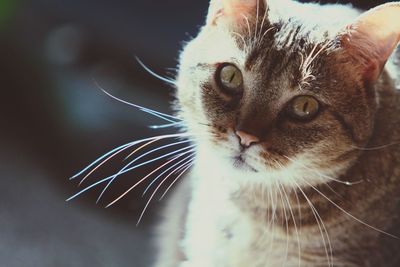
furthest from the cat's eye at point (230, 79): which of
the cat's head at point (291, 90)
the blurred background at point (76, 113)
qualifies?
the blurred background at point (76, 113)

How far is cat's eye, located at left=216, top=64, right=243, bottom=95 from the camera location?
114cm

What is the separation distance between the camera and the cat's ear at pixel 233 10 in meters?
1.16

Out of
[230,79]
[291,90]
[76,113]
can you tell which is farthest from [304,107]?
[76,113]

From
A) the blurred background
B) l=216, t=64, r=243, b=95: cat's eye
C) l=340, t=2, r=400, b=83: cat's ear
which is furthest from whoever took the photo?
the blurred background

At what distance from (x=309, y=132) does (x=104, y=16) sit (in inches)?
37.5

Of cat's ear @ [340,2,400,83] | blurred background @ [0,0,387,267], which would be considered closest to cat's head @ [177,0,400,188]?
cat's ear @ [340,2,400,83]

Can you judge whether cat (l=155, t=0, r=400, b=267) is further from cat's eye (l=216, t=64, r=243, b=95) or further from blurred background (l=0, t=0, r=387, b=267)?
blurred background (l=0, t=0, r=387, b=267)

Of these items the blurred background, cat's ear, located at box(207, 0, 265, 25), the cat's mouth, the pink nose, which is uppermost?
cat's ear, located at box(207, 0, 265, 25)

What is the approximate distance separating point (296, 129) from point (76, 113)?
85 centimetres

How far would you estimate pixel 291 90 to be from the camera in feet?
3.61

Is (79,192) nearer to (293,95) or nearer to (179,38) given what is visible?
(179,38)

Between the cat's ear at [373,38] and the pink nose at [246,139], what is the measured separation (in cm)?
23

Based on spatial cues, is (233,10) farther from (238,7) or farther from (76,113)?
(76,113)

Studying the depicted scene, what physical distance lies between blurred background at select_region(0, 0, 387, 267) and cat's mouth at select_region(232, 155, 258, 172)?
50 cm
